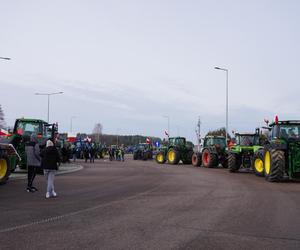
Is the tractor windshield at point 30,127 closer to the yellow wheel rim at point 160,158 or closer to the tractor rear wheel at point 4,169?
the tractor rear wheel at point 4,169

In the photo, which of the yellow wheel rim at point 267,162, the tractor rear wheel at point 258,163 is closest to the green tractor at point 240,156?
the tractor rear wheel at point 258,163

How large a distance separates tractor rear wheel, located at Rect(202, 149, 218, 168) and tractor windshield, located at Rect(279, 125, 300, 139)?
10.9 metres

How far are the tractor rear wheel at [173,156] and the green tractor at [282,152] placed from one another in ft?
52.7

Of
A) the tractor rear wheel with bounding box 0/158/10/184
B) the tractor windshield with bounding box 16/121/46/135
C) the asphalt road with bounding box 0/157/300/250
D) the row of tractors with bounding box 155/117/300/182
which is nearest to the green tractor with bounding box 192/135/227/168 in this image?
the row of tractors with bounding box 155/117/300/182

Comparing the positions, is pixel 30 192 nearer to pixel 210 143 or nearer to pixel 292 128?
pixel 292 128

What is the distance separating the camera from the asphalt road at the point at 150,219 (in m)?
6.98

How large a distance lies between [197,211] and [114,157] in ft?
134

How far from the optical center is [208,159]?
29.7 metres

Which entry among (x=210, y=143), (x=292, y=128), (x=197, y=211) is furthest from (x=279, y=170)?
(x=210, y=143)

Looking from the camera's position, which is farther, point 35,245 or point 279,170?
point 279,170

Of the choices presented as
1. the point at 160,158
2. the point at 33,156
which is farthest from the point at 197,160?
the point at 33,156

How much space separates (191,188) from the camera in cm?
1509

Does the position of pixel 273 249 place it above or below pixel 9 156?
below

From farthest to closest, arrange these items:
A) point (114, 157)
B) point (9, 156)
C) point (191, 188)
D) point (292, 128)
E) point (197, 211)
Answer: point (114, 157)
point (292, 128)
point (9, 156)
point (191, 188)
point (197, 211)
